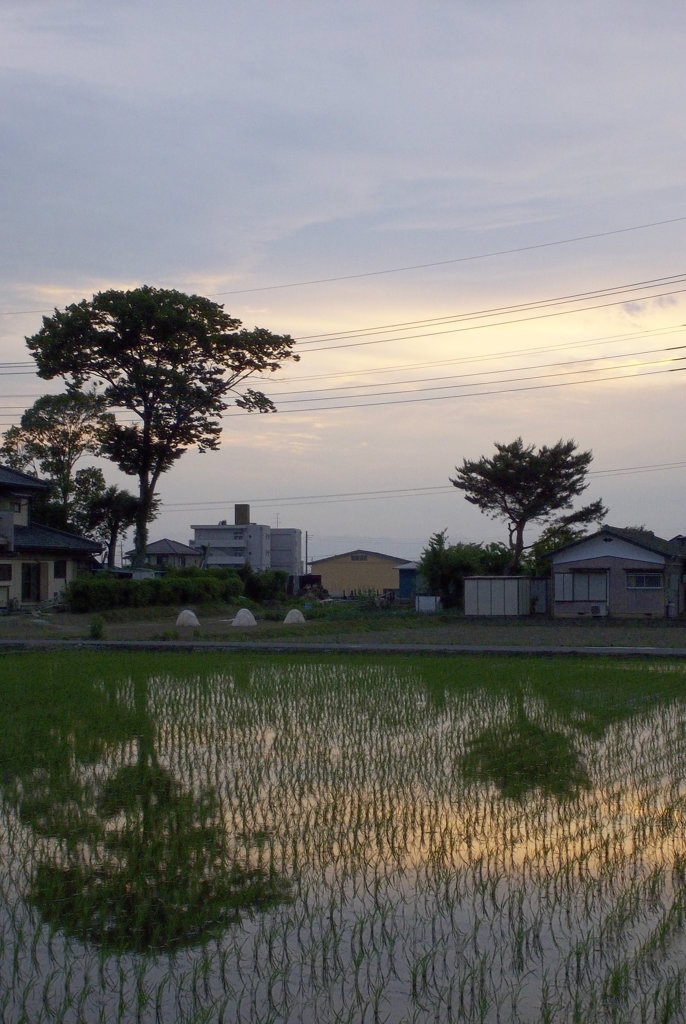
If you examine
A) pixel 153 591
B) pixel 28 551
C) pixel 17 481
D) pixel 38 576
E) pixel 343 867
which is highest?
pixel 17 481

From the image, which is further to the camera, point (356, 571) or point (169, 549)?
point (356, 571)

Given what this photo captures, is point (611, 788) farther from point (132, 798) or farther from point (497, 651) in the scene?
point (497, 651)

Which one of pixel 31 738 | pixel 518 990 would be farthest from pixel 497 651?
pixel 518 990

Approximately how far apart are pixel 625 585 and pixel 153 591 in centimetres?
1849

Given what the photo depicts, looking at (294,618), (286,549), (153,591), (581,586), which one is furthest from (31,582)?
(286,549)

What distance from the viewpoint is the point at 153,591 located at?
39.4m

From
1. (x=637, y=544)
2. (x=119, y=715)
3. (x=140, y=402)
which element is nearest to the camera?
(x=119, y=715)

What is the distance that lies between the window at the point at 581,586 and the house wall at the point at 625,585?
0.15 meters

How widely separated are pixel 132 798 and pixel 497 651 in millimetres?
14882

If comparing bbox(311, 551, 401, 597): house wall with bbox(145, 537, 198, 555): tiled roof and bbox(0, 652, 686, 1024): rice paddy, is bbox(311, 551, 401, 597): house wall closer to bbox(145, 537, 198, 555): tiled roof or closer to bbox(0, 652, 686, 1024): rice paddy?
bbox(145, 537, 198, 555): tiled roof

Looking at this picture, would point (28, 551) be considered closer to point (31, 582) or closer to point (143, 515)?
point (31, 582)

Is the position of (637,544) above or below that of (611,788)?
above

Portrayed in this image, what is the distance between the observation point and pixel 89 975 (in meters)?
4.46

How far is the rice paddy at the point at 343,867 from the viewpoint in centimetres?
Answer: 432
